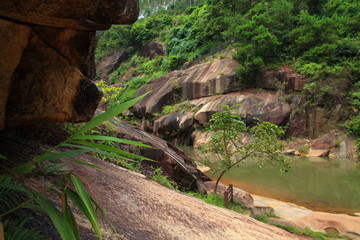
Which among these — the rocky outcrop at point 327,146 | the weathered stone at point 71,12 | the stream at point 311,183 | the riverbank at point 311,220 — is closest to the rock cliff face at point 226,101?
the rocky outcrop at point 327,146

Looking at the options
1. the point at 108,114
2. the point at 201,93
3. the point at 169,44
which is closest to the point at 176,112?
the point at 201,93

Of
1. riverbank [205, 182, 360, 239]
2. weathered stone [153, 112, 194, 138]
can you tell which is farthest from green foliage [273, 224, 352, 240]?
weathered stone [153, 112, 194, 138]

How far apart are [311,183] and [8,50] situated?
11.6 m

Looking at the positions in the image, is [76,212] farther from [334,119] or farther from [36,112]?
[334,119]

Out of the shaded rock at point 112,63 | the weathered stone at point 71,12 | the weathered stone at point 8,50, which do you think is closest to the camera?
the weathered stone at point 71,12

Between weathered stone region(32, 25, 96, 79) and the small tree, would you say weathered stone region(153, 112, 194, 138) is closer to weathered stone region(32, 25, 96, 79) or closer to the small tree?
the small tree

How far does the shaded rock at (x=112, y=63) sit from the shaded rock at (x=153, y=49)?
3649 mm

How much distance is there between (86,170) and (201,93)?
1994 cm

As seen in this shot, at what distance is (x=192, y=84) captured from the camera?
2305cm

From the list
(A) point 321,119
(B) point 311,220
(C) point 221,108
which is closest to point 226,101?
(C) point 221,108

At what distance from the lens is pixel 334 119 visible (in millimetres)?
17859

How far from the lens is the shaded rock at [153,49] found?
35.5 m

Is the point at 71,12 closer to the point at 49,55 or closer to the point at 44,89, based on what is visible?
the point at 49,55

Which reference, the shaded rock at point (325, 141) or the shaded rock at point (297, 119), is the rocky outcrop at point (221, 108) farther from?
the shaded rock at point (325, 141)
